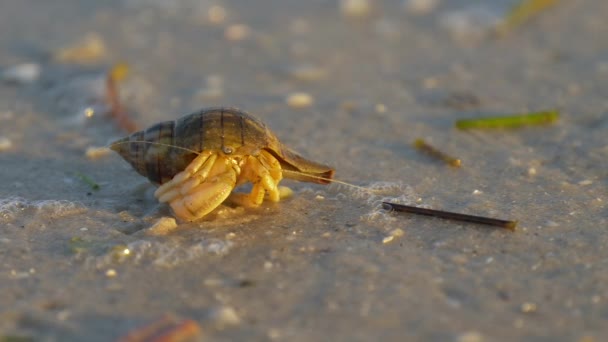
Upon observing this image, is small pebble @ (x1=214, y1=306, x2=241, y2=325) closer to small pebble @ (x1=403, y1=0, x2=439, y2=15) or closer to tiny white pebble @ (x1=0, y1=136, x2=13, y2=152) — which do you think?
tiny white pebble @ (x1=0, y1=136, x2=13, y2=152)

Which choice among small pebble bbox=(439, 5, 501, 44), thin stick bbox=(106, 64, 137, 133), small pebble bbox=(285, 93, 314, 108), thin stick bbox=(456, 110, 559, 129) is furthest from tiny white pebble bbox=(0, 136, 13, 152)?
small pebble bbox=(439, 5, 501, 44)

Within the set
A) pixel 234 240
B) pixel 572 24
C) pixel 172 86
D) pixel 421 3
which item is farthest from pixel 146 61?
pixel 572 24

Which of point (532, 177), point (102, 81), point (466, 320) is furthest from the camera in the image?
point (102, 81)

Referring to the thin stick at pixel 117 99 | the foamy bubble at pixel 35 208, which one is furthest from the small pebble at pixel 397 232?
the thin stick at pixel 117 99

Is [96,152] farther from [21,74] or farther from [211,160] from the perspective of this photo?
[21,74]

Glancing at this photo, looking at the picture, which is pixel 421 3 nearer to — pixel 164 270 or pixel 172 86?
pixel 172 86

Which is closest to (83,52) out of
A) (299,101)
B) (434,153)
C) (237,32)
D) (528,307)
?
(237,32)
